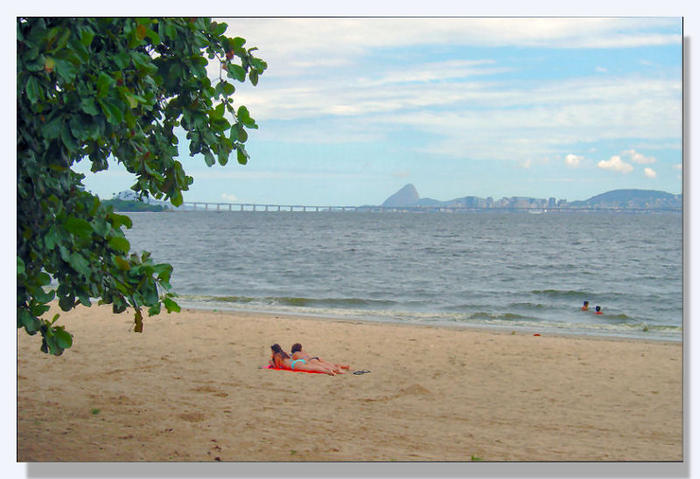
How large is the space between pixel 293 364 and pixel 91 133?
5576 millimetres

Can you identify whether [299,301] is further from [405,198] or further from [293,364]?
[405,198]

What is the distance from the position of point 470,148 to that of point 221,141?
1545 cm

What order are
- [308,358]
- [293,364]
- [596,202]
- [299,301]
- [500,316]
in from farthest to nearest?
[596,202], [299,301], [500,316], [293,364], [308,358]

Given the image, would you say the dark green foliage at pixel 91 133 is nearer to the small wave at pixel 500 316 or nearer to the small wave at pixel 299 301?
the small wave at pixel 500 316

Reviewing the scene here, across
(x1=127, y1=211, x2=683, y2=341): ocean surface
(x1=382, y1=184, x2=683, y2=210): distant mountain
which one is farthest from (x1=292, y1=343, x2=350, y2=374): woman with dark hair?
(x1=382, y1=184, x2=683, y2=210): distant mountain

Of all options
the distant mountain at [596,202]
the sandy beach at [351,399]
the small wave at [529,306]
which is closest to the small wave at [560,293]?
the small wave at [529,306]

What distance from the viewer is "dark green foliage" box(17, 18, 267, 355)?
3.44 metres

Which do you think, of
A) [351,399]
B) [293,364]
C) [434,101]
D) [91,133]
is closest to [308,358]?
[293,364]

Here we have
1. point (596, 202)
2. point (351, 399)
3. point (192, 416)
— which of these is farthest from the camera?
point (596, 202)

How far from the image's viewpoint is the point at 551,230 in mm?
58844

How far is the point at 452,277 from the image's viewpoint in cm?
2638

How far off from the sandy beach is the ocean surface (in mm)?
2245

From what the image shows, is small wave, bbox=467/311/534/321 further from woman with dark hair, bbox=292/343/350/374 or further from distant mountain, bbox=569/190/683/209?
woman with dark hair, bbox=292/343/350/374

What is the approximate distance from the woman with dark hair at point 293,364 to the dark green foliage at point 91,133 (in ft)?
14.8
